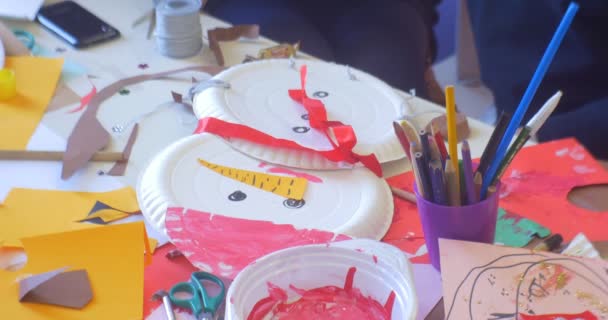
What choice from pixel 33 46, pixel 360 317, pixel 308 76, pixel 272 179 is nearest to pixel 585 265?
pixel 360 317

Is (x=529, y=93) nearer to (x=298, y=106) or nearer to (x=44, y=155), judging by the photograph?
(x=298, y=106)

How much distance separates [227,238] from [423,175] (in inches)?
7.5

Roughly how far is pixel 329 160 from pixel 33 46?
20.4 inches

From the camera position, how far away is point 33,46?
1.04 m

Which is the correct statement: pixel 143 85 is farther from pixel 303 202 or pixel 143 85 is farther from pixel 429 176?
pixel 429 176

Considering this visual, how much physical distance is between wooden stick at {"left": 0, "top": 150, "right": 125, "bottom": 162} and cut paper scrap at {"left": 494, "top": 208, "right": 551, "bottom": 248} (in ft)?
1.36

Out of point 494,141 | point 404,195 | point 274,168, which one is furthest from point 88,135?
point 494,141

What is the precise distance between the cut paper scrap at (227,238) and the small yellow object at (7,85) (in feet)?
1.15

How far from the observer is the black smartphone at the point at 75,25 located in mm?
1054

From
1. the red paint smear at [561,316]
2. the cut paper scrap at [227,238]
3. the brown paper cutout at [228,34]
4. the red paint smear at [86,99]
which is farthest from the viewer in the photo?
the brown paper cutout at [228,34]

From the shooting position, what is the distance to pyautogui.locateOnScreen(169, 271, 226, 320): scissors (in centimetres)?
62

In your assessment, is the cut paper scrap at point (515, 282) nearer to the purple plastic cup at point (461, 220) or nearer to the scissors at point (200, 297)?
the purple plastic cup at point (461, 220)

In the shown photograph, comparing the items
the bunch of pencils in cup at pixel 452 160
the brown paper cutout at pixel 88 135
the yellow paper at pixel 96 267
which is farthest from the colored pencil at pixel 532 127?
the brown paper cutout at pixel 88 135

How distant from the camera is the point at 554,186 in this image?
766 millimetres
